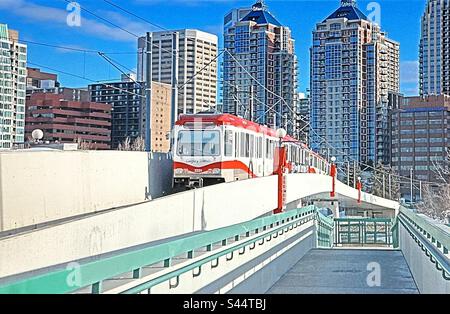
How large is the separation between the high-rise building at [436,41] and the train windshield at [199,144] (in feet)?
27.9

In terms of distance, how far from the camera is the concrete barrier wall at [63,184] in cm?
946

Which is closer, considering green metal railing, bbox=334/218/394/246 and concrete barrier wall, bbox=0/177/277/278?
concrete barrier wall, bbox=0/177/277/278

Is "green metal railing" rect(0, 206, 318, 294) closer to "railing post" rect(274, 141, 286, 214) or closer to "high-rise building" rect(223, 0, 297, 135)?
"railing post" rect(274, 141, 286, 214)

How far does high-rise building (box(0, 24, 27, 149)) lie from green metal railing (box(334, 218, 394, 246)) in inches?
1198

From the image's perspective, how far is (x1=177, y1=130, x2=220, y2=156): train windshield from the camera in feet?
66.6

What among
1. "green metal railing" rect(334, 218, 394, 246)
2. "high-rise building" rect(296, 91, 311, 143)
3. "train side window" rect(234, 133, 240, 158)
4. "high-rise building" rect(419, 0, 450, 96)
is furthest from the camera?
"green metal railing" rect(334, 218, 394, 246)

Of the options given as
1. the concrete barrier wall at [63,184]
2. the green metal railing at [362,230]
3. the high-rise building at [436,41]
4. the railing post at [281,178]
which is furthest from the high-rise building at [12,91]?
the green metal railing at [362,230]

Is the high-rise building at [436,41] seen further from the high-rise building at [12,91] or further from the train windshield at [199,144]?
the train windshield at [199,144]

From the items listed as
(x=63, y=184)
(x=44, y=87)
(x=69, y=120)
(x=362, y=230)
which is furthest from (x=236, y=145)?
(x=362, y=230)

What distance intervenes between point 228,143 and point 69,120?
7124 millimetres

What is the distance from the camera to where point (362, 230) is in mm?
41375

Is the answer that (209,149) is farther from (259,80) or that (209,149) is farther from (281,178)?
(259,80)

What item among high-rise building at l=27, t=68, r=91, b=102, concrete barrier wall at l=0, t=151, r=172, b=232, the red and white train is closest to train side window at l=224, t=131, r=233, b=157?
the red and white train
